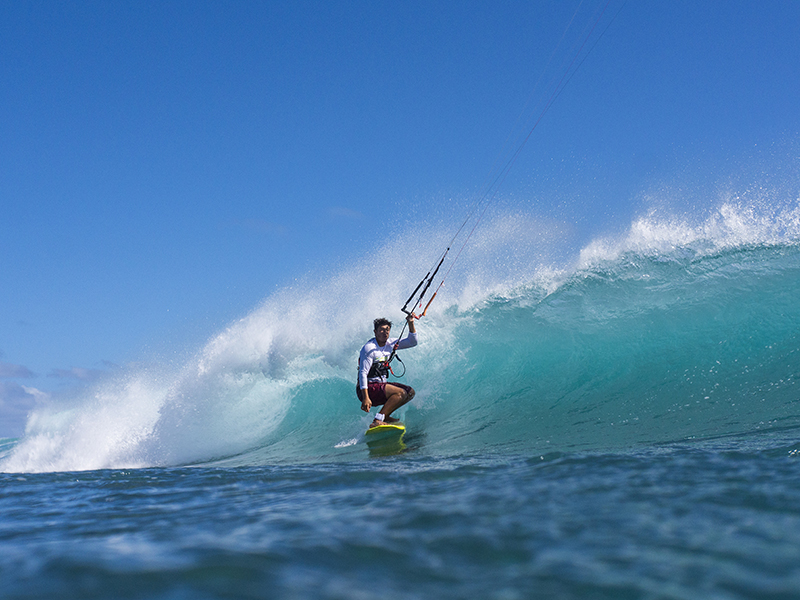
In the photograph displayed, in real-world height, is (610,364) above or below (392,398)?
above

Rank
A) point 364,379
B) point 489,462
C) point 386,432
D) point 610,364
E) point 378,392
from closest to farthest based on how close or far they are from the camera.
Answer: point 489,462 < point 364,379 < point 386,432 < point 378,392 < point 610,364

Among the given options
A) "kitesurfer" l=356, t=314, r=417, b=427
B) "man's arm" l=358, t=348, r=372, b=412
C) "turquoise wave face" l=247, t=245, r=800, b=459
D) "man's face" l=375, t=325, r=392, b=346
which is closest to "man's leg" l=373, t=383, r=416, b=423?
"kitesurfer" l=356, t=314, r=417, b=427

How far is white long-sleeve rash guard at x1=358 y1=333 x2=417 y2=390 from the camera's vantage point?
304 inches

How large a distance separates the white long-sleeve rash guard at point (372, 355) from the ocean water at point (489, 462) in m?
0.95

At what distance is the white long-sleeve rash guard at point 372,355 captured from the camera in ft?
25.4

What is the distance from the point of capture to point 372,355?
311 inches

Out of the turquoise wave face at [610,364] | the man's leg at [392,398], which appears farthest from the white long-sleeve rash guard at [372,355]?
the turquoise wave face at [610,364]

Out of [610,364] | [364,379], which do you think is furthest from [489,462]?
[610,364]

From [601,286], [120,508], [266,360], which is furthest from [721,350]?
[266,360]

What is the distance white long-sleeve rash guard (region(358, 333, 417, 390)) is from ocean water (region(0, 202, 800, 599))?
0.95 meters

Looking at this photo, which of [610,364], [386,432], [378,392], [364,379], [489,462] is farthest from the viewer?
[610,364]

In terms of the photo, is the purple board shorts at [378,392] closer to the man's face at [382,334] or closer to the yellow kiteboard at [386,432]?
Answer: the yellow kiteboard at [386,432]

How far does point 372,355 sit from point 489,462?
3568 millimetres

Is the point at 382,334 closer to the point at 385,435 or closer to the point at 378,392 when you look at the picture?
the point at 378,392
